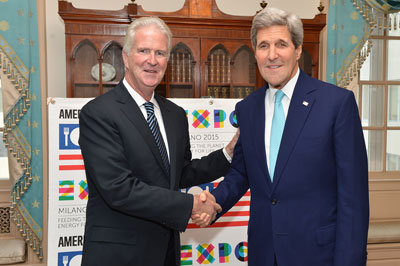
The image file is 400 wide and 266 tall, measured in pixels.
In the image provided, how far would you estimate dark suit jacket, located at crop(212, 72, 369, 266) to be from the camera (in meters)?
1.33

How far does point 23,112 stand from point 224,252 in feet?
7.16

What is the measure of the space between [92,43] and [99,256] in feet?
7.38

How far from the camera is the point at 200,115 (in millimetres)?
2795

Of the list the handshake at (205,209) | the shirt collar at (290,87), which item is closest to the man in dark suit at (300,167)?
the shirt collar at (290,87)

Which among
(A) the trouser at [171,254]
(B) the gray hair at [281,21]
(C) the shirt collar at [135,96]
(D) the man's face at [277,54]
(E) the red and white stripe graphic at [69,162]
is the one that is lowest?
(A) the trouser at [171,254]

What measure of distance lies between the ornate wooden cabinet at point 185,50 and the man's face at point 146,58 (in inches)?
65.5

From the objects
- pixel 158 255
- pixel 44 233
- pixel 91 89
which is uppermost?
pixel 91 89

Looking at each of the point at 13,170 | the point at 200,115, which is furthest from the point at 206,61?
the point at 13,170

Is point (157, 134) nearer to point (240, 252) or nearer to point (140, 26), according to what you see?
point (140, 26)

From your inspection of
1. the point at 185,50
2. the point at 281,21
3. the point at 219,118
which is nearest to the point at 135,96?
the point at 281,21

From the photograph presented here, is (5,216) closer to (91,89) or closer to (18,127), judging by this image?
(18,127)

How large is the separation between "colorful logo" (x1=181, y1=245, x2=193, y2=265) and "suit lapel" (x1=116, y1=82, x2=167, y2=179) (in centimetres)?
132

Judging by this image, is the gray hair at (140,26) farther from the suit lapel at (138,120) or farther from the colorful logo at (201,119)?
the colorful logo at (201,119)

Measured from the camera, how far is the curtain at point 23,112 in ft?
10.7
